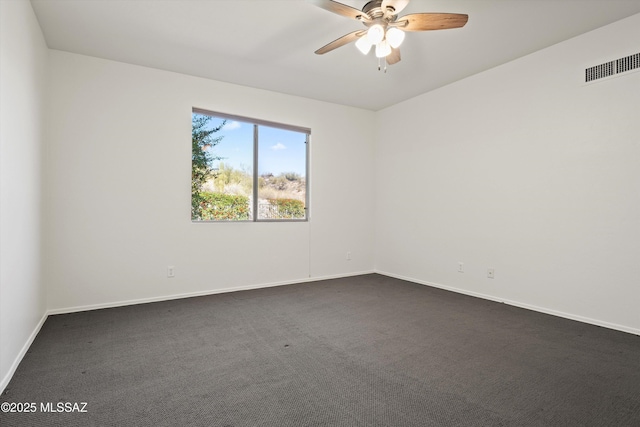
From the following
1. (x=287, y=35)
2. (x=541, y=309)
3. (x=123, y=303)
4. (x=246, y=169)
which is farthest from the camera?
(x=246, y=169)

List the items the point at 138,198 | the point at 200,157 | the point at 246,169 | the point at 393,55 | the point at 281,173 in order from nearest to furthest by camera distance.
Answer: the point at 393,55, the point at 138,198, the point at 200,157, the point at 246,169, the point at 281,173

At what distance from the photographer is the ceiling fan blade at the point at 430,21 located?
220 centimetres

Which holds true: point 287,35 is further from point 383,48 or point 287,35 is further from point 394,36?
point 394,36

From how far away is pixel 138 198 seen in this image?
370cm

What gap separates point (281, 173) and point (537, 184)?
10.6 feet

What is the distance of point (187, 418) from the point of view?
1655 mm

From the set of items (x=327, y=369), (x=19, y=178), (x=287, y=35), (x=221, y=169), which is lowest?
(x=327, y=369)

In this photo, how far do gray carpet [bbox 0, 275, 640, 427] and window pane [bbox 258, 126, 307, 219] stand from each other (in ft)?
5.55

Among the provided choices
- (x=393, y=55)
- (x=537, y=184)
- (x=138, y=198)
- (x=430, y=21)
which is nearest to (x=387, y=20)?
(x=430, y=21)

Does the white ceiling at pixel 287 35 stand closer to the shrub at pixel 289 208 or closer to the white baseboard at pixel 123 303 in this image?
the shrub at pixel 289 208

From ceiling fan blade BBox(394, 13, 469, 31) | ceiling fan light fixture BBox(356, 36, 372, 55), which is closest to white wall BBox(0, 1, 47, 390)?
ceiling fan light fixture BBox(356, 36, 372, 55)

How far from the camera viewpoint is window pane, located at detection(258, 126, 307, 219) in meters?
4.62

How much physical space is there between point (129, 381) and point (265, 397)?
901mm

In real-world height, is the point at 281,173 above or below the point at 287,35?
below
